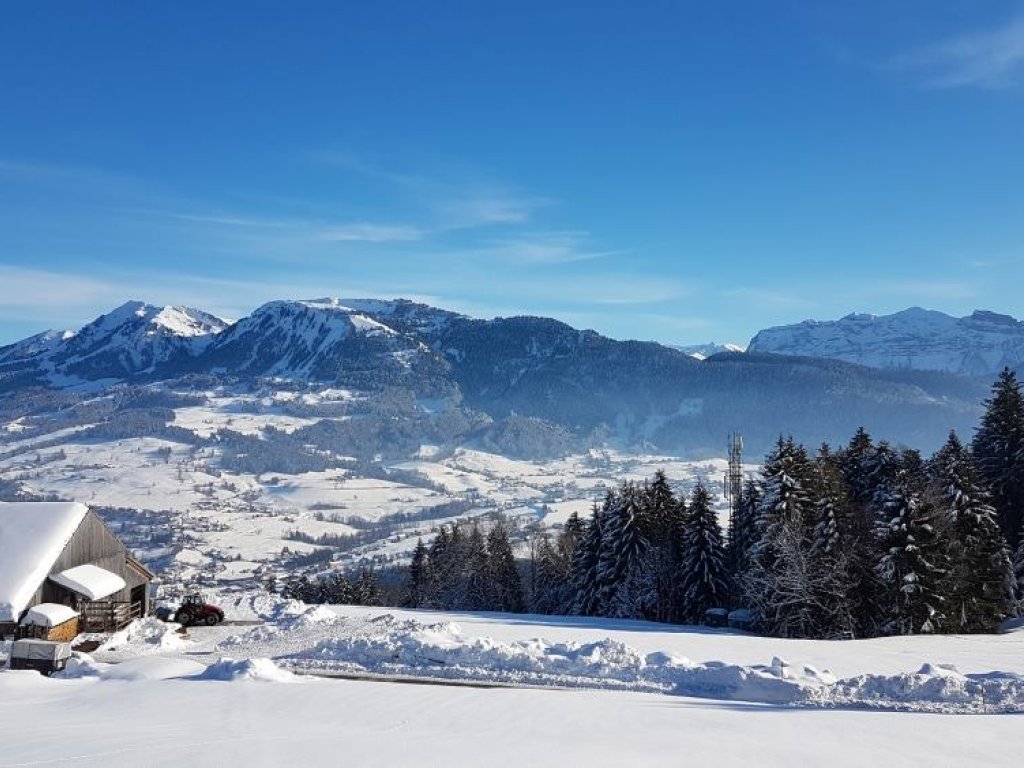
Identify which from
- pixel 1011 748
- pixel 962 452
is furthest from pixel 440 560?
pixel 1011 748

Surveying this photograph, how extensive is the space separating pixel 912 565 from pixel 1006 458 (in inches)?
644

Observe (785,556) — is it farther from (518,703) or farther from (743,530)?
(518,703)

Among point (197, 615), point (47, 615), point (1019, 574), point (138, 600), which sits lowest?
point (138, 600)

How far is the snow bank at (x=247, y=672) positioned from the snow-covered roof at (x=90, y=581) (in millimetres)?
14989

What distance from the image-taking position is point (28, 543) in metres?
30.9

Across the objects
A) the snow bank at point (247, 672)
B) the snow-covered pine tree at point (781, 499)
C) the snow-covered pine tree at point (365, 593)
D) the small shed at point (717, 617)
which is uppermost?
the snow-covered pine tree at point (781, 499)

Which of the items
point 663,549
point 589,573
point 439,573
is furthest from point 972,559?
point 439,573

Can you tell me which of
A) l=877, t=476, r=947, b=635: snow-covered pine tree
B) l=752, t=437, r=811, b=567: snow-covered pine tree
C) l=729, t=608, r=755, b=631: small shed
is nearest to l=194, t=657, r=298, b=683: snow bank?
l=752, t=437, r=811, b=567: snow-covered pine tree

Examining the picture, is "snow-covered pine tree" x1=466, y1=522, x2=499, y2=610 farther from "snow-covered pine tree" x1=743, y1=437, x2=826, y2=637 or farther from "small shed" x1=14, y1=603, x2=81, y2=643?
"small shed" x1=14, y1=603, x2=81, y2=643

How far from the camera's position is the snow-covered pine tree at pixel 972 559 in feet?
110

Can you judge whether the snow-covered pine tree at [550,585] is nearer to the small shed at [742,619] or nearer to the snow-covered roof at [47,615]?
the small shed at [742,619]

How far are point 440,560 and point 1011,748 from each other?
55.9 meters

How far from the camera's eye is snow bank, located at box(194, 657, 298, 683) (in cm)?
1792

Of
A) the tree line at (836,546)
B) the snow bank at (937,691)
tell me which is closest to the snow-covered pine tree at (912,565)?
the tree line at (836,546)
